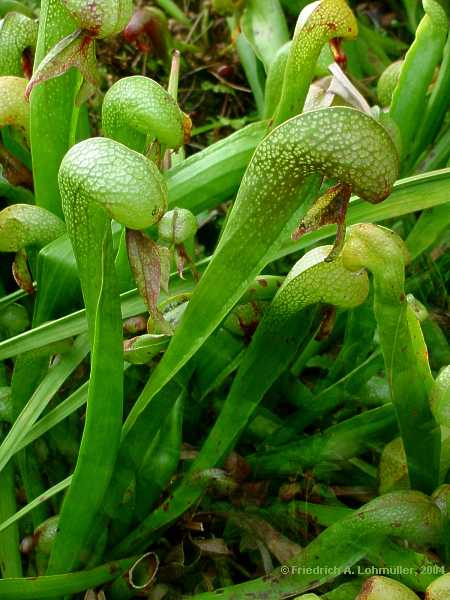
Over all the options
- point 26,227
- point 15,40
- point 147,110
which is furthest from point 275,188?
point 15,40

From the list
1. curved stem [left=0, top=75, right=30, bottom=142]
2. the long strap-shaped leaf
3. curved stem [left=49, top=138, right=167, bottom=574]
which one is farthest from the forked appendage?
curved stem [left=0, top=75, right=30, bottom=142]

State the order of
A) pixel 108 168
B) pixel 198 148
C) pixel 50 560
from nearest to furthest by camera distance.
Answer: pixel 108 168, pixel 50 560, pixel 198 148

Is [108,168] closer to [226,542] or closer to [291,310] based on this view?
[291,310]

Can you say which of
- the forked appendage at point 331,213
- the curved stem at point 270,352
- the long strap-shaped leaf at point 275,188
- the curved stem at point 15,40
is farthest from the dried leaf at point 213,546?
the curved stem at point 15,40

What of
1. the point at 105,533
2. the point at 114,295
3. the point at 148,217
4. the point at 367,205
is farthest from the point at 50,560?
the point at 367,205

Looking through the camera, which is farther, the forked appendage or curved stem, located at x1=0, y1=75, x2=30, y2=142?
curved stem, located at x1=0, y1=75, x2=30, y2=142

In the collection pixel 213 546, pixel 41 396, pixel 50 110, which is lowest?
pixel 213 546

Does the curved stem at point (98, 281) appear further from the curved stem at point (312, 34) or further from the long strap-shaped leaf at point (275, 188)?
the curved stem at point (312, 34)

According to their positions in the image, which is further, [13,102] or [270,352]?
[13,102]

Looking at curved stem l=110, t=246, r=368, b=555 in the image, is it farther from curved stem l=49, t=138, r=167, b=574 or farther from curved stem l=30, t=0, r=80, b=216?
curved stem l=30, t=0, r=80, b=216

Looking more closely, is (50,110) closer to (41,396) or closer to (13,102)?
(13,102)

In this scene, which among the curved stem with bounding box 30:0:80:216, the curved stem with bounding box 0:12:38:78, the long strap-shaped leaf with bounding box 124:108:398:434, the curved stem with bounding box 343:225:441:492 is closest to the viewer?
the long strap-shaped leaf with bounding box 124:108:398:434
